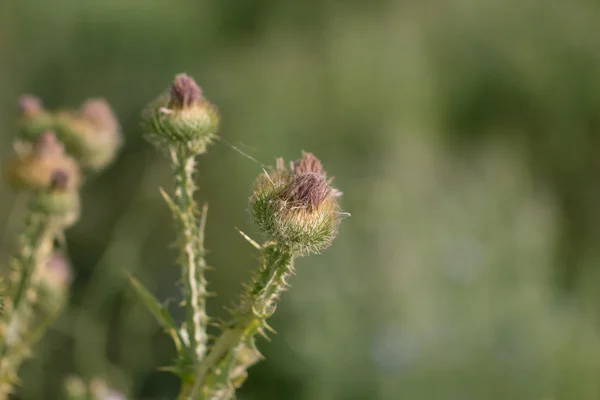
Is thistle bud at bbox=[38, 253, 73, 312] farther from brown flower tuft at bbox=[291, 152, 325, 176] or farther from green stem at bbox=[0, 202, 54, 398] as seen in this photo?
brown flower tuft at bbox=[291, 152, 325, 176]

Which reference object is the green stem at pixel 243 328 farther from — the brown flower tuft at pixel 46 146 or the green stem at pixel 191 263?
the brown flower tuft at pixel 46 146

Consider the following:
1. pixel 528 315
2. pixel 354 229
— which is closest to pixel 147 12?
pixel 354 229

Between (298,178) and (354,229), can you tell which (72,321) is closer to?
(354,229)

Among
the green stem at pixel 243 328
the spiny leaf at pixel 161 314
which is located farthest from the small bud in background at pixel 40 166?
the green stem at pixel 243 328

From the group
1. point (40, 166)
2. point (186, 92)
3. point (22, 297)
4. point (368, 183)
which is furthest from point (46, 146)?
point (368, 183)

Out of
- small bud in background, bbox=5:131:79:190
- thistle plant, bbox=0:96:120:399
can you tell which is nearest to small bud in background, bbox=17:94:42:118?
thistle plant, bbox=0:96:120:399
